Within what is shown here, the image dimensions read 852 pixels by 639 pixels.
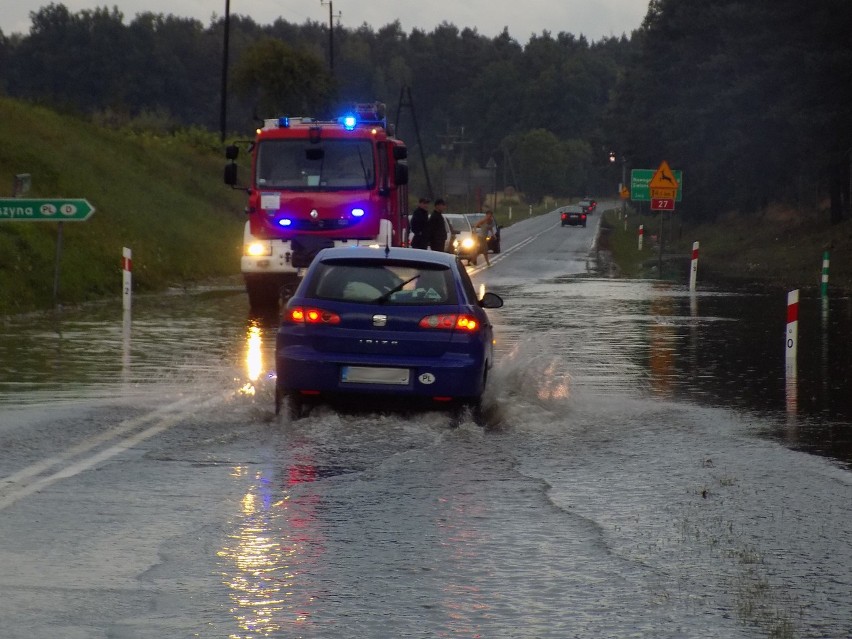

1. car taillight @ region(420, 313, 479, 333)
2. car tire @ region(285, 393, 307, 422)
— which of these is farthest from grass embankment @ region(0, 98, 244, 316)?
car taillight @ region(420, 313, 479, 333)

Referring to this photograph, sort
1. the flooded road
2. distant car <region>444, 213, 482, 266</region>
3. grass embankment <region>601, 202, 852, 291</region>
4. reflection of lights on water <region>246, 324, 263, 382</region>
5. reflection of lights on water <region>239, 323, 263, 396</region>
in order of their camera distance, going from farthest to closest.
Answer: distant car <region>444, 213, 482, 266</region> → grass embankment <region>601, 202, 852, 291</region> → reflection of lights on water <region>246, 324, 263, 382</region> → reflection of lights on water <region>239, 323, 263, 396</region> → the flooded road

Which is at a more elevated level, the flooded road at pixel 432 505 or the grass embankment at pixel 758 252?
the grass embankment at pixel 758 252

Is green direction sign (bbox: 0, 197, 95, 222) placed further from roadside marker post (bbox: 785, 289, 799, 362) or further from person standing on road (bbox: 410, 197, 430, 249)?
roadside marker post (bbox: 785, 289, 799, 362)

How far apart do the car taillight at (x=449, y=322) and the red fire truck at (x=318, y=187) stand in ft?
40.0

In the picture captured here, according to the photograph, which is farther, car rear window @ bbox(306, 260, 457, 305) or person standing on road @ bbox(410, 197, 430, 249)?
person standing on road @ bbox(410, 197, 430, 249)

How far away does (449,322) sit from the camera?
40.6 feet

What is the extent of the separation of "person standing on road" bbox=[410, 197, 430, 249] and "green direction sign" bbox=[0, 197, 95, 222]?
655cm

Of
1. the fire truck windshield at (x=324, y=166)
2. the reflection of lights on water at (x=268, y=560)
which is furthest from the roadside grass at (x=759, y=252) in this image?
the reflection of lights on water at (x=268, y=560)

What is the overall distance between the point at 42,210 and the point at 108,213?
611 inches

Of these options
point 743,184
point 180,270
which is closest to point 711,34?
point 743,184

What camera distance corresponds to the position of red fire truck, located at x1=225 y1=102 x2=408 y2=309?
2478 centimetres

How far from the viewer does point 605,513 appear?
8.64 m

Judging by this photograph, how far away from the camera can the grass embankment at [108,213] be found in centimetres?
2828

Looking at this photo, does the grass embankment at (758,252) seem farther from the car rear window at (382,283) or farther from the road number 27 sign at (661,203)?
the car rear window at (382,283)
